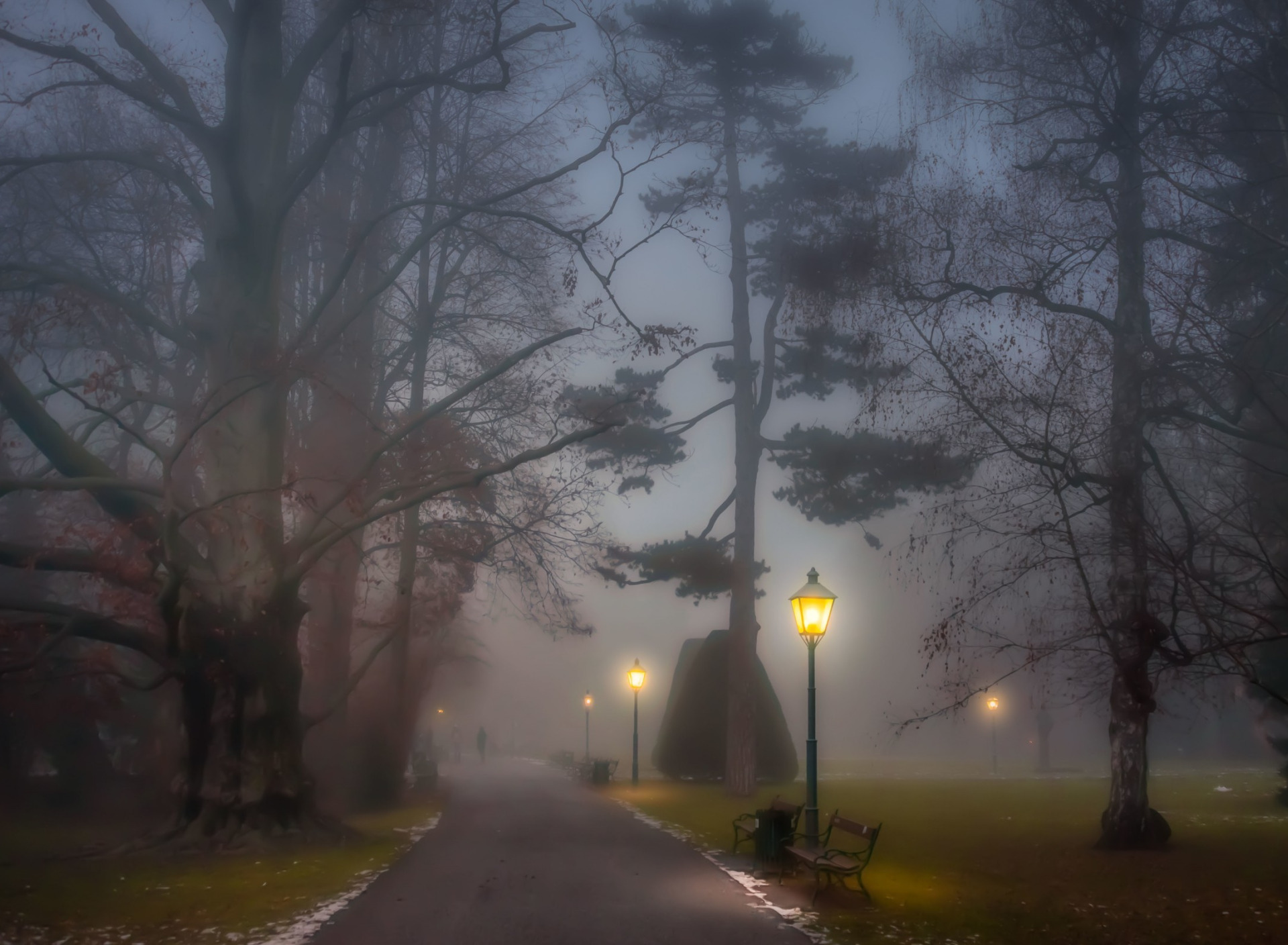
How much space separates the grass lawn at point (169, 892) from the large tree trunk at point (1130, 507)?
9.12m

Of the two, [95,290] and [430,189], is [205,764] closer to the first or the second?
[95,290]

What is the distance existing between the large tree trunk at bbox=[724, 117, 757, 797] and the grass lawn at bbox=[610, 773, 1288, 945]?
157 centimetres

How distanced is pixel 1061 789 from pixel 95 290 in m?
29.6

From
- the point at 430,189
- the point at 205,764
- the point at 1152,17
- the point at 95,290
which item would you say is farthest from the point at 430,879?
the point at 430,189

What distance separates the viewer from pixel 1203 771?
1752 inches

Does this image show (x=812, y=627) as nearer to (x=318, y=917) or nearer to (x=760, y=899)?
(x=760, y=899)

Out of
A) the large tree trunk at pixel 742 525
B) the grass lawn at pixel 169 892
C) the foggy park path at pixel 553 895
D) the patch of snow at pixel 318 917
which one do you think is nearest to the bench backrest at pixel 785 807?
the foggy park path at pixel 553 895

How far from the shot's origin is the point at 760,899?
1173 centimetres

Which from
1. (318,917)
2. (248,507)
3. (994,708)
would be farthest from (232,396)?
(994,708)

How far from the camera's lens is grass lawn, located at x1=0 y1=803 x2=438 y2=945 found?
9.79 meters

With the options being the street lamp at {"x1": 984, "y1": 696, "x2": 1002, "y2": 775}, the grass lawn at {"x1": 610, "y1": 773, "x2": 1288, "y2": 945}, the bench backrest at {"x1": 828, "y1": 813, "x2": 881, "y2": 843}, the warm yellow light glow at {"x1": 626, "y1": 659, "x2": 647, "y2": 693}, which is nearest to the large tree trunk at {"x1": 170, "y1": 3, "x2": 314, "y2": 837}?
the grass lawn at {"x1": 610, "y1": 773, "x2": 1288, "y2": 945}

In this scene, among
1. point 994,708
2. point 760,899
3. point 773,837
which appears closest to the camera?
point 760,899

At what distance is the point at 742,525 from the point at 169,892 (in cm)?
1831

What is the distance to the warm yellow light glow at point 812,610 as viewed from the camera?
47.1ft
